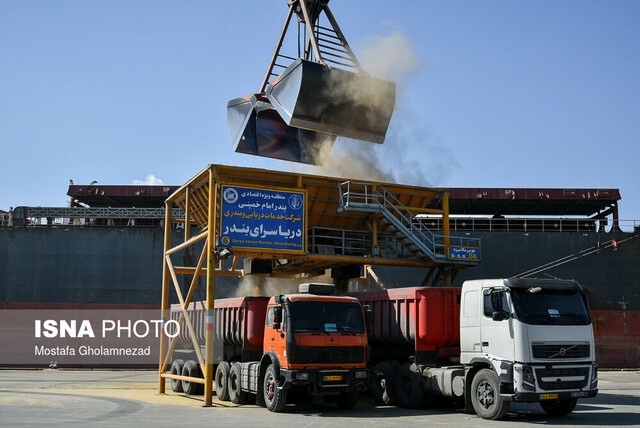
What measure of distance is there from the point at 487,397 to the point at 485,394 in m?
0.08

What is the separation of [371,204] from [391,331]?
203 inches

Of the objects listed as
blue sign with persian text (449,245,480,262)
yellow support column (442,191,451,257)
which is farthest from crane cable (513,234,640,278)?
yellow support column (442,191,451,257)

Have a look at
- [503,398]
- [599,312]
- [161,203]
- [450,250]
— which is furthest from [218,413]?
[161,203]

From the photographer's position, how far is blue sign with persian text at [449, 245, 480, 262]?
73.3 ft

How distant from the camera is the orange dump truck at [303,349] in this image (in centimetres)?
1538

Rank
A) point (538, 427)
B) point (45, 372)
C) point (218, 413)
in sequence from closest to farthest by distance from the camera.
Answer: point (538, 427) → point (218, 413) → point (45, 372)

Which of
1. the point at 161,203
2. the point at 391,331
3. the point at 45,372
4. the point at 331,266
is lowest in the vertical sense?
the point at 45,372

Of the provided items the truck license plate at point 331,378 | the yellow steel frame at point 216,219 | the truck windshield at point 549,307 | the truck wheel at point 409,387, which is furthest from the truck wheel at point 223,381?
the truck windshield at point 549,307

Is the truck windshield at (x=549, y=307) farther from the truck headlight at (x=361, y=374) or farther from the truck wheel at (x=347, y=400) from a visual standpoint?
the truck wheel at (x=347, y=400)

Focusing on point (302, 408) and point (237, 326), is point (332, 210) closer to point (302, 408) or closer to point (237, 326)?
point (237, 326)

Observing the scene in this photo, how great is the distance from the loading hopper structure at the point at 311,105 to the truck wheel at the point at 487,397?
37.4ft

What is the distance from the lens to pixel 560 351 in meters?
13.7

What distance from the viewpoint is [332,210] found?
22.3 metres

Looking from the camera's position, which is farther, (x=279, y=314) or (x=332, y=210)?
(x=332, y=210)
